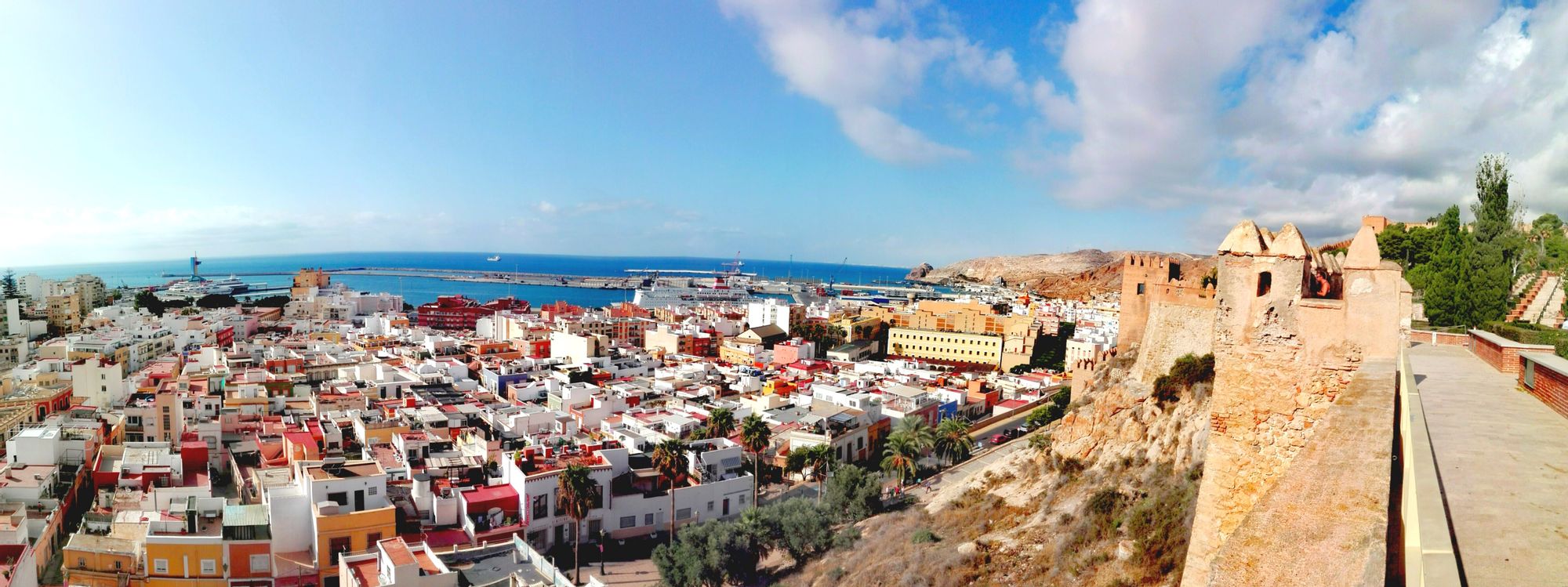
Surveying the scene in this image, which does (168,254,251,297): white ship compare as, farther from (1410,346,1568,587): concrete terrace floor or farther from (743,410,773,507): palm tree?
(1410,346,1568,587): concrete terrace floor

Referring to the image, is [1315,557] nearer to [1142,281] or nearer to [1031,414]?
[1142,281]

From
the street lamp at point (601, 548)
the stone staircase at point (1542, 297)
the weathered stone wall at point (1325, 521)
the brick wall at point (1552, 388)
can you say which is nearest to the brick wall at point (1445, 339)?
the brick wall at point (1552, 388)

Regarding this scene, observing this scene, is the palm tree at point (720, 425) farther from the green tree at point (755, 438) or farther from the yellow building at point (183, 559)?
the yellow building at point (183, 559)

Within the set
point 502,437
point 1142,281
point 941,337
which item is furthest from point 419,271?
point 1142,281

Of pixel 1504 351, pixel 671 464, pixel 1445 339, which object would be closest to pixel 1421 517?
pixel 1504 351

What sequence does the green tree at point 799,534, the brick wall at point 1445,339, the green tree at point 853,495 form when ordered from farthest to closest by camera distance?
the green tree at point 853,495 < the green tree at point 799,534 < the brick wall at point 1445,339

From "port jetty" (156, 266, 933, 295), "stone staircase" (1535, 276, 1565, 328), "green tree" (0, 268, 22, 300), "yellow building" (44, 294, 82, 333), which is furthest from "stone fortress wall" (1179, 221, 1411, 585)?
"port jetty" (156, 266, 933, 295)
